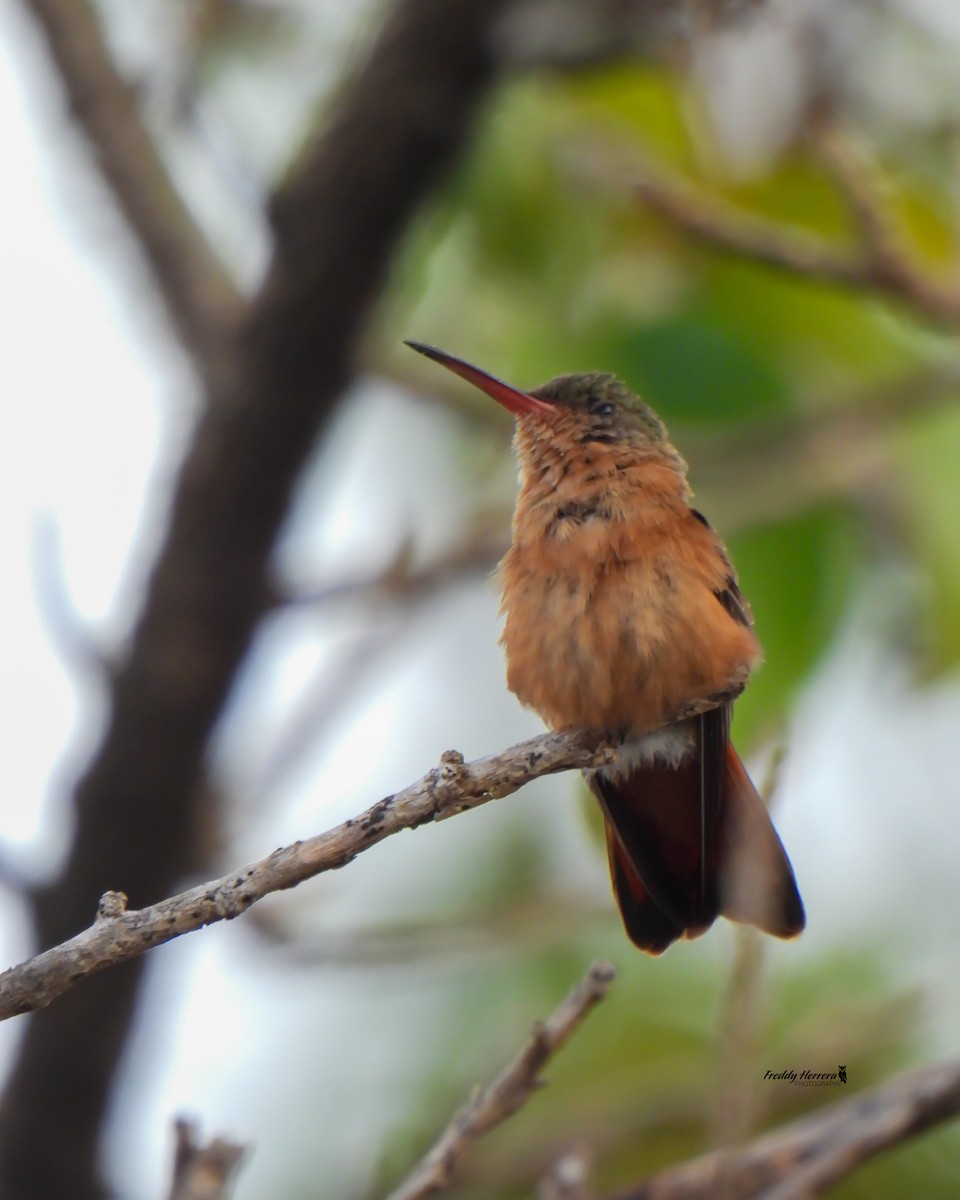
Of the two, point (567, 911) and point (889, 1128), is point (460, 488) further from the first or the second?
point (889, 1128)

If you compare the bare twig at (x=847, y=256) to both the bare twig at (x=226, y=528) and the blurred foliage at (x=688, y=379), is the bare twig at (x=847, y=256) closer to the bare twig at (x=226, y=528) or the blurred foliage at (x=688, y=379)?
the blurred foliage at (x=688, y=379)

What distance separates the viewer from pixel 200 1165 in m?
2.35

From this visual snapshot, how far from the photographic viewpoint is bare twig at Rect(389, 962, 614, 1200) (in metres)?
2.27

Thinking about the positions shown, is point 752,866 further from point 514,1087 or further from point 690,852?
point 514,1087

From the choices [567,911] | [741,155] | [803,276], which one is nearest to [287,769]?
[567,911]

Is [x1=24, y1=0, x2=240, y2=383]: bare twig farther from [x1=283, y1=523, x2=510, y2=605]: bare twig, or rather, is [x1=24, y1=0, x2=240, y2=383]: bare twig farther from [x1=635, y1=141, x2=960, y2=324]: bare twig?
[x1=635, y1=141, x2=960, y2=324]: bare twig

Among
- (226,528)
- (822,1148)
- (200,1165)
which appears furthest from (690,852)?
(226,528)

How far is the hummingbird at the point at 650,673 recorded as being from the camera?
3.09 meters

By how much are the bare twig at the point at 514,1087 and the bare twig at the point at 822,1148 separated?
20.2 inches

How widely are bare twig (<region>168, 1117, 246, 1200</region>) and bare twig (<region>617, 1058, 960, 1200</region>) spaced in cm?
84

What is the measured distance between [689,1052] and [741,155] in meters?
2.68

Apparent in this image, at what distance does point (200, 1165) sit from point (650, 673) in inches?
50.3

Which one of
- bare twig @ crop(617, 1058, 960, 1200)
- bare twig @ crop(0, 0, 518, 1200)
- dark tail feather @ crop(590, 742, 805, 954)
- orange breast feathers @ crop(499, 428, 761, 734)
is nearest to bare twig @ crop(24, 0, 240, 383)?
bare twig @ crop(0, 0, 518, 1200)

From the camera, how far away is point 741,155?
4426 millimetres
